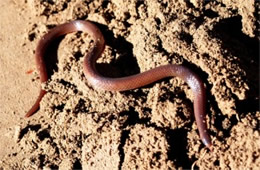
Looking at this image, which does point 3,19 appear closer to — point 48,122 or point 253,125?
point 48,122

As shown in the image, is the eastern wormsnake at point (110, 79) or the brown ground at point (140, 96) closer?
the brown ground at point (140, 96)

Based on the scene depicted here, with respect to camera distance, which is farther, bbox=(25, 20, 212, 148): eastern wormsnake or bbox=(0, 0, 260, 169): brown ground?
bbox=(25, 20, 212, 148): eastern wormsnake

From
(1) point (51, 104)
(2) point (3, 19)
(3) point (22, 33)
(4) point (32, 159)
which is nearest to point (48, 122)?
(1) point (51, 104)

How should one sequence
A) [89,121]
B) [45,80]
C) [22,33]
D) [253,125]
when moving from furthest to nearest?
[22,33]
[45,80]
[89,121]
[253,125]
